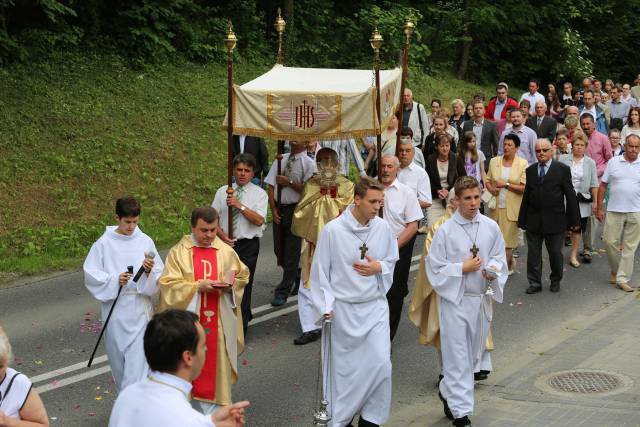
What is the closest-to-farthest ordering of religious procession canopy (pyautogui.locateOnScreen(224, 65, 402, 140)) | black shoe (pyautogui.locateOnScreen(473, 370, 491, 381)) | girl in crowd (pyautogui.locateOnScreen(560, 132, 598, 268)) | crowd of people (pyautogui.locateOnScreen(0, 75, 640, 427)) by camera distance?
crowd of people (pyautogui.locateOnScreen(0, 75, 640, 427)) → black shoe (pyautogui.locateOnScreen(473, 370, 491, 381)) → religious procession canopy (pyautogui.locateOnScreen(224, 65, 402, 140)) → girl in crowd (pyautogui.locateOnScreen(560, 132, 598, 268))

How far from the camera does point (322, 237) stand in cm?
885

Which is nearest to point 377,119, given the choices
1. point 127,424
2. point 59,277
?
point 59,277

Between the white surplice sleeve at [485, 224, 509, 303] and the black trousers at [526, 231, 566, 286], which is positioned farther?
the black trousers at [526, 231, 566, 286]

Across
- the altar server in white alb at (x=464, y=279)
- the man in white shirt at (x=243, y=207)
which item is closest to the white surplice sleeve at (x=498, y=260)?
the altar server in white alb at (x=464, y=279)

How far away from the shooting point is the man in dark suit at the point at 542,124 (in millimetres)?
18891

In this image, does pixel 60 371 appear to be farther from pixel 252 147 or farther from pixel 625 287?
pixel 625 287

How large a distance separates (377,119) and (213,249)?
300cm

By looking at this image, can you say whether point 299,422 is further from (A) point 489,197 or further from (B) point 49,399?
(A) point 489,197

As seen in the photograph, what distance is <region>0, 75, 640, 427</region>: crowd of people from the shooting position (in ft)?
19.6

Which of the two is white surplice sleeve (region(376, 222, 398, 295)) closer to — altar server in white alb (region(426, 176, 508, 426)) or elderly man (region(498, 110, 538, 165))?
altar server in white alb (region(426, 176, 508, 426))

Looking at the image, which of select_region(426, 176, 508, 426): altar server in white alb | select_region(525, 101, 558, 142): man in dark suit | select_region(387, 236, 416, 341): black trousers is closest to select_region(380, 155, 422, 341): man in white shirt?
select_region(387, 236, 416, 341): black trousers

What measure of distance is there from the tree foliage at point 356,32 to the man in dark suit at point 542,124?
7457 millimetres

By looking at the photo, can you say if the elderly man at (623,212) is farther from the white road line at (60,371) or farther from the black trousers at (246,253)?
the white road line at (60,371)

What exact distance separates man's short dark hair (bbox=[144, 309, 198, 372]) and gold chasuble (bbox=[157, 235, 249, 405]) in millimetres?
3759
